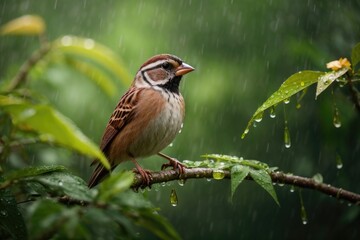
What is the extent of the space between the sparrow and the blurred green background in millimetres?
828

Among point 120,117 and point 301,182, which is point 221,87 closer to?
point 120,117

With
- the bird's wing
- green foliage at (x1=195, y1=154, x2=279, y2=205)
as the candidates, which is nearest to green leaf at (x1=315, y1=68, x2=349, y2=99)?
green foliage at (x1=195, y1=154, x2=279, y2=205)

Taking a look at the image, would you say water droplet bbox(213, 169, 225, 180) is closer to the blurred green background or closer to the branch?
the branch

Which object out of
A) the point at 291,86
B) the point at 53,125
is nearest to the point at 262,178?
the point at 291,86

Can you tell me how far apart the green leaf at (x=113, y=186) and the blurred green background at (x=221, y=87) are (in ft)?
12.8

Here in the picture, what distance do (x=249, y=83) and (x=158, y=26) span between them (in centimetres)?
133

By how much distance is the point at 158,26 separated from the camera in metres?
6.59

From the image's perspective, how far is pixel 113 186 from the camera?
141cm

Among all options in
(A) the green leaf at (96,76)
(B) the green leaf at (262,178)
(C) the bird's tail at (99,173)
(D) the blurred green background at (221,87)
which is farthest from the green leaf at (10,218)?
(D) the blurred green background at (221,87)

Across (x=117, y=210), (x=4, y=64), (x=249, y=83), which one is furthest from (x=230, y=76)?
(x=117, y=210)

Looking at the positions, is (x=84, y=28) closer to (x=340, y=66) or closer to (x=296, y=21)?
A: (x=296, y=21)

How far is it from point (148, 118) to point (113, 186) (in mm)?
2978

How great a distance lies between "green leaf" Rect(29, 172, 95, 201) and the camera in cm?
150

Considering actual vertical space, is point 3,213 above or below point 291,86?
below
